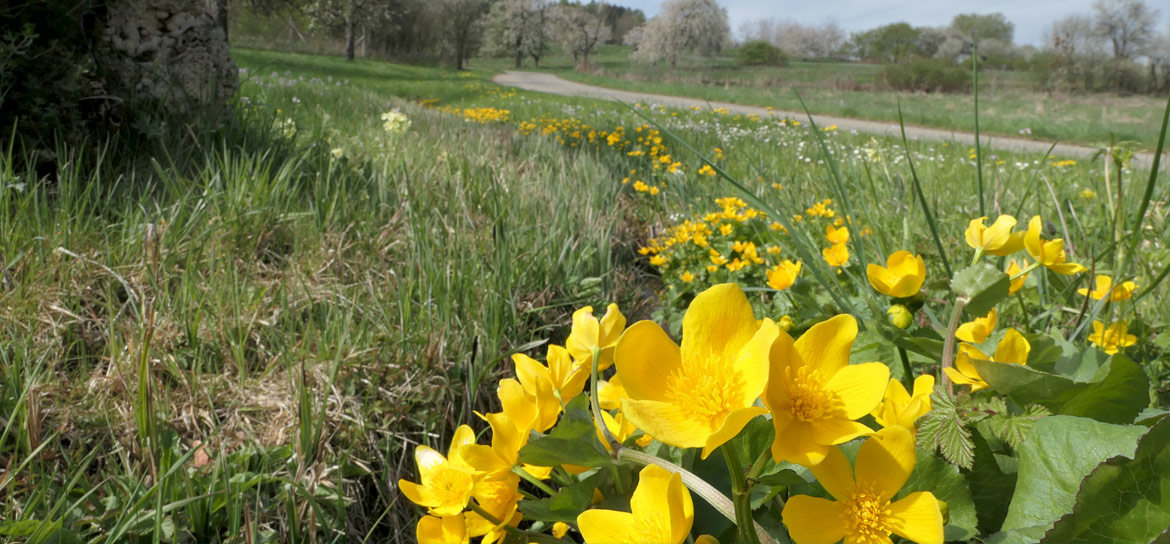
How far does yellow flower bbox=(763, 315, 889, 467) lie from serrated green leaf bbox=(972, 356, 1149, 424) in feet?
0.71

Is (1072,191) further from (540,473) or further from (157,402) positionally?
(157,402)

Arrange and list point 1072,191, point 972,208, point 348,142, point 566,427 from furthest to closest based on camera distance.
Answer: point 348,142 < point 1072,191 < point 972,208 < point 566,427

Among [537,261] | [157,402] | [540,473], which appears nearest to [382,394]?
[157,402]

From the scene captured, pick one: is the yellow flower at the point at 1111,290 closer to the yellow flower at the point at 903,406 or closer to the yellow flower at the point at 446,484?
the yellow flower at the point at 903,406

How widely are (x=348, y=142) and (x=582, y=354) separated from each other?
3746 mm

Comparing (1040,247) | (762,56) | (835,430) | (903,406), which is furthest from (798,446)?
(762,56)

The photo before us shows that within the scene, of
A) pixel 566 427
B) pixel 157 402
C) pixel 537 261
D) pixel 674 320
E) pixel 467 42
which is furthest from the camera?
pixel 467 42

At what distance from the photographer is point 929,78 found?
2798cm

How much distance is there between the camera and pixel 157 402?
134 cm

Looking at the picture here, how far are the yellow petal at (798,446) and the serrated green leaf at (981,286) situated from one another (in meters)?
0.33

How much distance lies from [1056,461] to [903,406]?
14 centimetres

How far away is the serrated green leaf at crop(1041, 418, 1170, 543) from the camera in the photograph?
500mm

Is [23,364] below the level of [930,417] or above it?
below

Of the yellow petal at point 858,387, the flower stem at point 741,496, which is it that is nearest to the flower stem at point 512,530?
the flower stem at point 741,496
